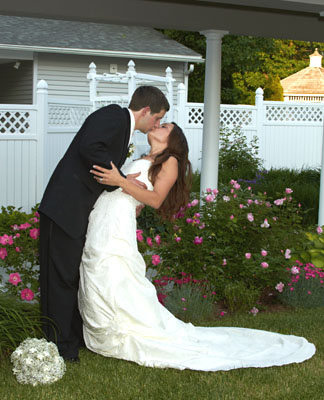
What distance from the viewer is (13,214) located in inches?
228

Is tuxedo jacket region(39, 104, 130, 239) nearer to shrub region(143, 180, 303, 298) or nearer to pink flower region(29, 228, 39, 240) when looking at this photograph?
pink flower region(29, 228, 39, 240)

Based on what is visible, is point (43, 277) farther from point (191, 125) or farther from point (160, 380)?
point (191, 125)

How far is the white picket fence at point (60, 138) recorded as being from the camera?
1083cm

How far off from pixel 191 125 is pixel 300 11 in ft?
27.6

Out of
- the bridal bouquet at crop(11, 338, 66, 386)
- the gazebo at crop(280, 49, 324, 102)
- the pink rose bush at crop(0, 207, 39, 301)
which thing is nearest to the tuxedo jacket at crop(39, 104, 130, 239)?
the bridal bouquet at crop(11, 338, 66, 386)

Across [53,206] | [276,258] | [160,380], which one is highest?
[53,206]

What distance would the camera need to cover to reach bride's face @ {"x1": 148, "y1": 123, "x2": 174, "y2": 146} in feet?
15.4

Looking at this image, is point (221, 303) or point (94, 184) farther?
point (221, 303)

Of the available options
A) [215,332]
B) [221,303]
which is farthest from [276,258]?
[215,332]

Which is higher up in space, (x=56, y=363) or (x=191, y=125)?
(x=191, y=125)

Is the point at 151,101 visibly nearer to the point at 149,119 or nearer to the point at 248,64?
the point at 149,119

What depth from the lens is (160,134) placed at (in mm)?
4691

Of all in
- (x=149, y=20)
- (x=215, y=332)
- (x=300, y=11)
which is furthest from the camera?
(x=300, y=11)

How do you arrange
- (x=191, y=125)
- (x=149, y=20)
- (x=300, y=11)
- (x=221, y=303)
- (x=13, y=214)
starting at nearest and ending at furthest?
1. (x=13, y=214)
2. (x=221, y=303)
3. (x=149, y=20)
4. (x=300, y=11)
5. (x=191, y=125)
